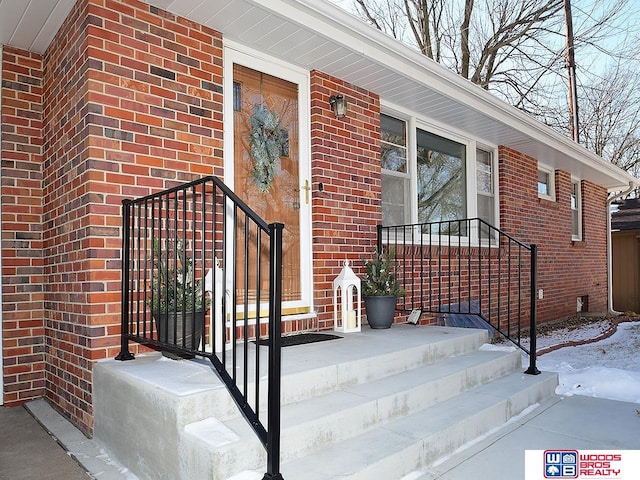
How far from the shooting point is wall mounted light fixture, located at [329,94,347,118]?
362 centimetres

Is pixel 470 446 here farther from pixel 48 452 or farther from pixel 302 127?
pixel 302 127

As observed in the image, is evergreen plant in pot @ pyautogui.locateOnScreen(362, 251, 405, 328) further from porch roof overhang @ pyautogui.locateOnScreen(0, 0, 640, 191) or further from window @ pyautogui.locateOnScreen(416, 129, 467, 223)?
porch roof overhang @ pyautogui.locateOnScreen(0, 0, 640, 191)

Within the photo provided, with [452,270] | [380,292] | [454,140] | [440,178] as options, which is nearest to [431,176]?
[440,178]

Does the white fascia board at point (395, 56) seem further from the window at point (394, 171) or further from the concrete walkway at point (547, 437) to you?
the concrete walkway at point (547, 437)

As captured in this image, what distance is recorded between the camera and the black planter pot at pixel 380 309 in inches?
141

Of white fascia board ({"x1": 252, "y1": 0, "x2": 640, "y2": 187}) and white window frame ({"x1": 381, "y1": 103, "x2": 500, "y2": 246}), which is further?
white window frame ({"x1": 381, "y1": 103, "x2": 500, "y2": 246})

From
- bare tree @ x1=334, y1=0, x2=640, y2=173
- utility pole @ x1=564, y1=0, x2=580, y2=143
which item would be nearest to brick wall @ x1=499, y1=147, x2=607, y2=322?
utility pole @ x1=564, y1=0, x2=580, y2=143

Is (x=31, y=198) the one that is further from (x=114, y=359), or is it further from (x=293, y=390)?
(x=293, y=390)

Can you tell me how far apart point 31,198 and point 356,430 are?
8.16 feet

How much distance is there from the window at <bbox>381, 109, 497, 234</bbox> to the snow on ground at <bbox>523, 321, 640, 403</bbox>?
1.68 m

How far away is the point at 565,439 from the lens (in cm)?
235

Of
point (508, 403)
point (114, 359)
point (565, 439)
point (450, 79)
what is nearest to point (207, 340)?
point (114, 359)

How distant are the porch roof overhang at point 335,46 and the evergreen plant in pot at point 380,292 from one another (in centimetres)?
150

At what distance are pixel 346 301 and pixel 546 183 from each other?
513 cm
